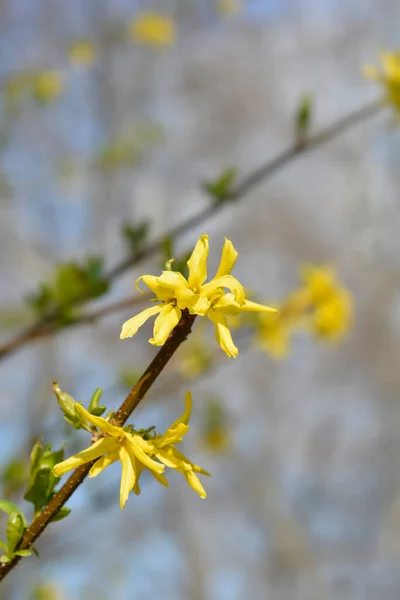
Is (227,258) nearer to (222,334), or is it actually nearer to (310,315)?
(222,334)

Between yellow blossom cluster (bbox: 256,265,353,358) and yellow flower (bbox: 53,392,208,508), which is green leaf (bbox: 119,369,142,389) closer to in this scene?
yellow blossom cluster (bbox: 256,265,353,358)

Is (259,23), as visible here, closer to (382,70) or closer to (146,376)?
(382,70)

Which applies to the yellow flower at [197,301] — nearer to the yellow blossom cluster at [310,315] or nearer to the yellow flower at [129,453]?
the yellow flower at [129,453]

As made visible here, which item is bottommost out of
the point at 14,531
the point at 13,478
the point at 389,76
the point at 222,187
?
the point at 14,531

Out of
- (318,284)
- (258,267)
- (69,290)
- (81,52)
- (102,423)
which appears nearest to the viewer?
(102,423)

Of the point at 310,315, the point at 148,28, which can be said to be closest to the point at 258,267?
the point at 148,28

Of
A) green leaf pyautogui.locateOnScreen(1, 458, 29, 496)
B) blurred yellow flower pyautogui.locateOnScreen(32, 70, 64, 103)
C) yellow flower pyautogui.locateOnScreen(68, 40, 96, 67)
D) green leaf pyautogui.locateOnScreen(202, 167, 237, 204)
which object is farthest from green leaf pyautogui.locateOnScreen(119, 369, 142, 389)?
yellow flower pyautogui.locateOnScreen(68, 40, 96, 67)

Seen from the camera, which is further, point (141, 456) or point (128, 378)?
point (128, 378)
